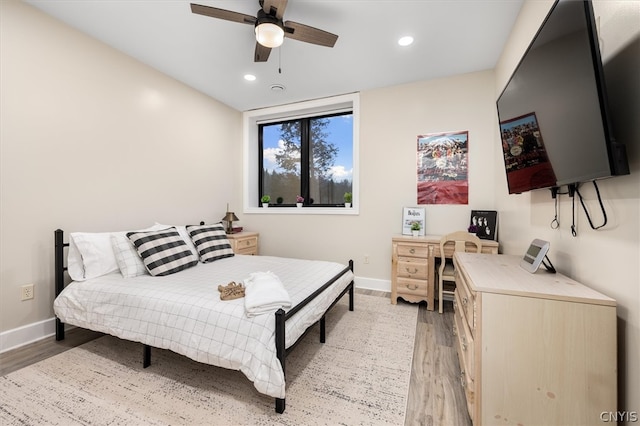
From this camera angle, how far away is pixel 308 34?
2.10 metres

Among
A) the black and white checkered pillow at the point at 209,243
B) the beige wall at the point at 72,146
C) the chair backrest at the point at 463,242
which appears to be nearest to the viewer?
the beige wall at the point at 72,146

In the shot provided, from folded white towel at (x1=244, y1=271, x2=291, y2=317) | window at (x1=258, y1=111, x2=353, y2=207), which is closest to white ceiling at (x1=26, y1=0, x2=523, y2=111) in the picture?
window at (x1=258, y1=111, x2=353, y2=207)

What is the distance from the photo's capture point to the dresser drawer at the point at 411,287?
294 cm

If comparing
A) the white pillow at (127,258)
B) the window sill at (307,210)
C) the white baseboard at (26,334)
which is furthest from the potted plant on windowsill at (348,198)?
the white baseboard at (26,334)

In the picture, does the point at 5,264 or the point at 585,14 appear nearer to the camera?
the point at 585,14

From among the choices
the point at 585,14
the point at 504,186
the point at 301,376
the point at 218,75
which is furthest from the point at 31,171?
the point at 504,186

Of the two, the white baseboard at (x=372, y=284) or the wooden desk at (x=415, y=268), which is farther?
the white baseboard at (x=372, y=284)

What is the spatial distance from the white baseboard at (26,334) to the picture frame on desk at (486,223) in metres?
4.28

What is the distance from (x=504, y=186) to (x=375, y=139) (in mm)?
1644

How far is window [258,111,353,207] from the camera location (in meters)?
4.12

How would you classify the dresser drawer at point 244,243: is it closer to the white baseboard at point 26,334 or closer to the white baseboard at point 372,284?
the white baseboard at point 372,284

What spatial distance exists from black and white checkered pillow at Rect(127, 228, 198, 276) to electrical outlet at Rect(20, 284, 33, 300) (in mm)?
799

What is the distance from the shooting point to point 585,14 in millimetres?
1014

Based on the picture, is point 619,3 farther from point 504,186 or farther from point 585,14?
point 504,186
